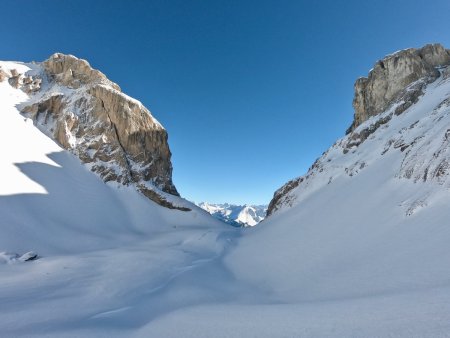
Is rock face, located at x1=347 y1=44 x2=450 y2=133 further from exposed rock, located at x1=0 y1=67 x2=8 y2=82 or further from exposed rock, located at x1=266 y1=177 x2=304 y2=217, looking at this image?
exposed rock, located at x1=0 y1=67 x2=8 y2=82

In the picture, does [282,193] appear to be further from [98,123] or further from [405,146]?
[98,123]

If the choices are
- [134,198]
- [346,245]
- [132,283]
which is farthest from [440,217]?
[134,198]

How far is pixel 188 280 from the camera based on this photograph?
50.6 ft

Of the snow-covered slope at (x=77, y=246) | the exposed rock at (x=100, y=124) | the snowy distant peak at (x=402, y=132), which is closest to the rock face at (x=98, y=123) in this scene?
the exposed rock at (x=100, y=124)

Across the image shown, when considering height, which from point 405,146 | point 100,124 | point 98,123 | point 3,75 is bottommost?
point 405,146

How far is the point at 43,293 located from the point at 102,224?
30.0 m

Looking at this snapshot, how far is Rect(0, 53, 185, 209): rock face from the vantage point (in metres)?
58.8

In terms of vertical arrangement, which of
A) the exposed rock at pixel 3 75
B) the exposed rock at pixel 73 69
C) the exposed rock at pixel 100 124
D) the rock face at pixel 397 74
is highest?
the exposed rock at pixel 73 69

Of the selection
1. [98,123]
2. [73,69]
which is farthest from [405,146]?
[73,69]

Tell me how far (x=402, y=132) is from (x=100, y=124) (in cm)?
5801

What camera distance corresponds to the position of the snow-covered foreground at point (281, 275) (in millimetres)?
7047

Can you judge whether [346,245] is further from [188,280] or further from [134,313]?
[134,313]

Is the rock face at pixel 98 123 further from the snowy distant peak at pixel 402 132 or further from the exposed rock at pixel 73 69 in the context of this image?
the snowy distant peak at pixel 402 132

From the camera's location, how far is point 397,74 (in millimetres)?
47219
